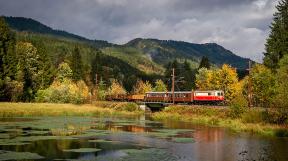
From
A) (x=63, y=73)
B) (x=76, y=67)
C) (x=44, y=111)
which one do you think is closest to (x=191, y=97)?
(x=44, y=111)

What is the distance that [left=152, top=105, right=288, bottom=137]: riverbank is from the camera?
4888 cm

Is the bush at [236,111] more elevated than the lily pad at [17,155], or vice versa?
the bush at [236,111]

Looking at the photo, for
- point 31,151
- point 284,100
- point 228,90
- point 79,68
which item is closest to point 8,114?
point 31,151

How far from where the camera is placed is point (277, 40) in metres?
75.6

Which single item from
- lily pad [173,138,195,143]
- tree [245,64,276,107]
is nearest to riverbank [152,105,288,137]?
tree [245,64,276,107]

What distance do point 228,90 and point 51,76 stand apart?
51.6 metres

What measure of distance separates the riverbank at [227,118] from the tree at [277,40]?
15021 mm

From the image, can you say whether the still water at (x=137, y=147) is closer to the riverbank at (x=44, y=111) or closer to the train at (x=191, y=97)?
the riverbank at (x=44, y=111)

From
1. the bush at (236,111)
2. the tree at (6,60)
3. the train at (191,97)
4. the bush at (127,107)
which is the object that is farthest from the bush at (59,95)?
the bush at (236,111)

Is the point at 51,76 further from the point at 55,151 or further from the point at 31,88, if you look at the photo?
the point at 55,151

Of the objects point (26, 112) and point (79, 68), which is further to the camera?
point (79, 68)

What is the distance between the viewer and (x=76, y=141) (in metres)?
38.6

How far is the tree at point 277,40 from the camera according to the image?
74688 millimetres

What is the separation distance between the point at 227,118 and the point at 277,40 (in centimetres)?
2128
